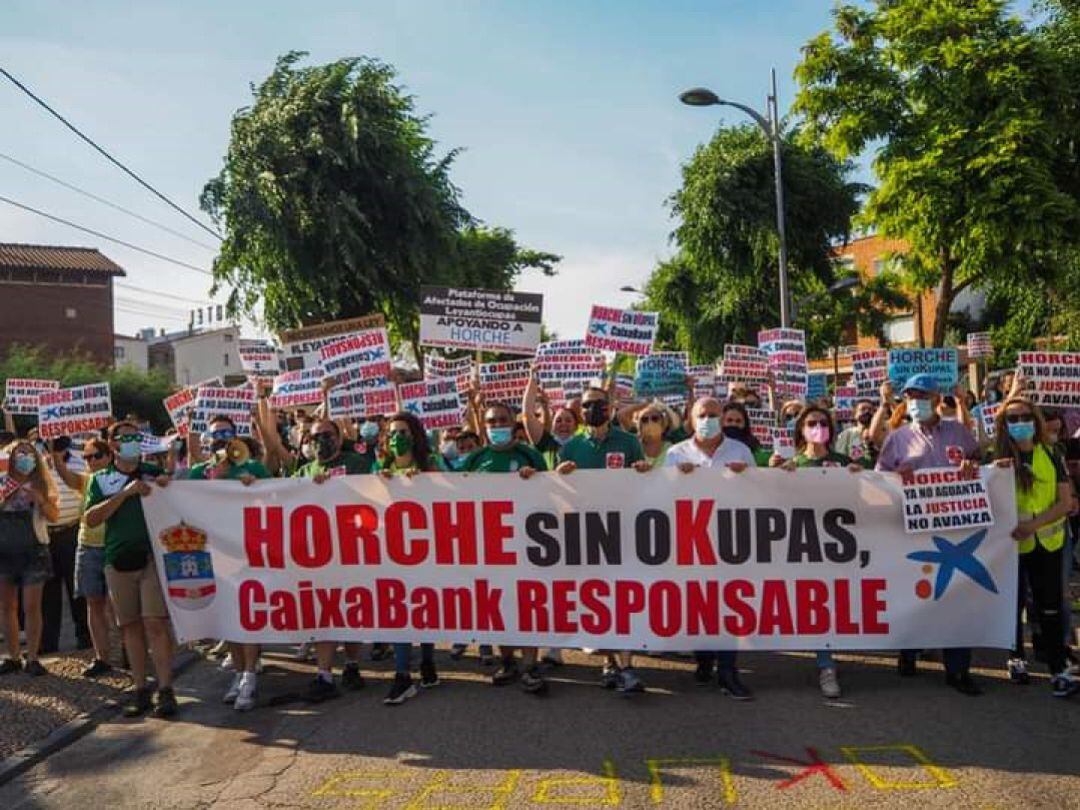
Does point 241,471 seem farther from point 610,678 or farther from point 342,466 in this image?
point 610,678

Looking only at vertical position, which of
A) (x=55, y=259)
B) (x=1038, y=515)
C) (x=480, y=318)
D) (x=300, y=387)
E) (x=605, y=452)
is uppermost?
(x=55, y=259)

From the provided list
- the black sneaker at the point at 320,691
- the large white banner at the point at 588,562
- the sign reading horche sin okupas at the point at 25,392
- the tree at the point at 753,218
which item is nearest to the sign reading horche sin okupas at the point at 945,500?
the large white banner at the point at 588,562

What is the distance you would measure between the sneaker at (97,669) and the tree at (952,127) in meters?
16.1

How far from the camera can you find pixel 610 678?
6574 mm

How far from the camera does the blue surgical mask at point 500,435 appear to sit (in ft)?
22.5

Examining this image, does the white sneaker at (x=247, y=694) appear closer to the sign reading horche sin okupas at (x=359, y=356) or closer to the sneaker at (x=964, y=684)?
the sign reading horche sin okupas at (x=359, y=356)

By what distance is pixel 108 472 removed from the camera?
22.2ft

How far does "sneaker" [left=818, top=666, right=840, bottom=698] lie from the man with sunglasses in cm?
397

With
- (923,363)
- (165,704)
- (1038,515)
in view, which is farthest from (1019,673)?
(165,704)

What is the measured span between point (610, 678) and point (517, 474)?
55.3 inches

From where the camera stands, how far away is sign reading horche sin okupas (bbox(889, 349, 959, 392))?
953cm

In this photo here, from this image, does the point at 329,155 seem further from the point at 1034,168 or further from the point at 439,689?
the point at 439,689

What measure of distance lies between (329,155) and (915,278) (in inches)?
481

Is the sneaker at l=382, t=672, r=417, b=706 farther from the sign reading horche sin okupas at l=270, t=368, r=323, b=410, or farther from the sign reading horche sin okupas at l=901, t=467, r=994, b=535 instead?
the sign reading horche sin okupas at l=270, t=368, r=323, b=410
